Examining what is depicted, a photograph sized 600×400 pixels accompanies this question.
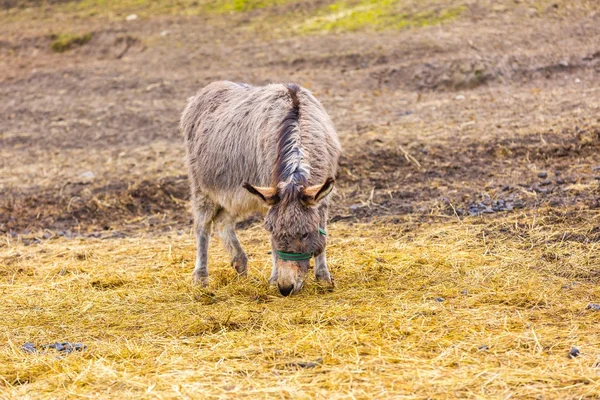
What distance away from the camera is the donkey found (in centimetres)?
596

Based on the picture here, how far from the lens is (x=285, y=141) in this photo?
249 inches

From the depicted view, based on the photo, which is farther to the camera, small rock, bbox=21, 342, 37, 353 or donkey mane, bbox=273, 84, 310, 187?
donkey mane, bbox=273, 84, 310, 187

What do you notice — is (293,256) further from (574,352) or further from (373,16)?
(373,16)

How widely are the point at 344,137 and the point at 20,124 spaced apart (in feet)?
23.8

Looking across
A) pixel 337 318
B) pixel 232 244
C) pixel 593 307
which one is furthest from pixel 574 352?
pixel 232 244

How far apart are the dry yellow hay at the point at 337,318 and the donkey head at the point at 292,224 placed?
1.25 feet

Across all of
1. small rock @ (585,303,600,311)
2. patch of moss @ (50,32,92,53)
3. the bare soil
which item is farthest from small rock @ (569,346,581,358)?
patch of moss @ (50,32,92,53)

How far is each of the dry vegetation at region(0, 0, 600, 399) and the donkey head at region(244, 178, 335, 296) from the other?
390 millimetres

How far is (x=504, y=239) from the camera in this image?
25.5ft

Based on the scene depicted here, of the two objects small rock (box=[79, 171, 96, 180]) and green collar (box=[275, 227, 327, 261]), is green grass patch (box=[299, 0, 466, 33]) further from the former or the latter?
green collar (box=[275, 227, 327, 261])

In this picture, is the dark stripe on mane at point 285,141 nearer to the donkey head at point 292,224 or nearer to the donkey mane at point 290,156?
the donkey mane at point 290,156

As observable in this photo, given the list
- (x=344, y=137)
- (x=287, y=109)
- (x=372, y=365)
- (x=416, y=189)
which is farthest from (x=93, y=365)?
(x=344, y=137)

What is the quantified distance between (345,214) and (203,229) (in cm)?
229

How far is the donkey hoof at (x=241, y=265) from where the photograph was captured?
294 inches
